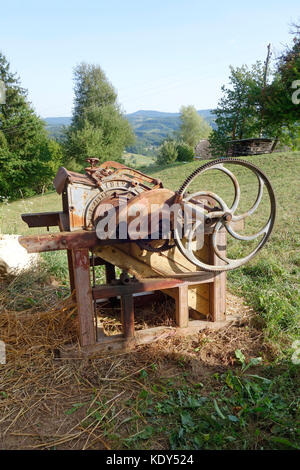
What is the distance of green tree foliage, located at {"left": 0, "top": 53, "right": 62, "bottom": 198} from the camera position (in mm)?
29172

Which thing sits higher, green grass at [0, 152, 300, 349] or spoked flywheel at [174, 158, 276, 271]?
spoked flywheel at [174, 158, 276, 271]

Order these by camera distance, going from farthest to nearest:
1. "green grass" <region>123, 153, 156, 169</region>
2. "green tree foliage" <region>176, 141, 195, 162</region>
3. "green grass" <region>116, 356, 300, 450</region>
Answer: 1. "green grass" <region>123, 153, 156, 169</region>
2. "green tree foliage" <region>176, 141, 195, 162</region>
3. "green grass" <region>116, 356, 300, 450</region>

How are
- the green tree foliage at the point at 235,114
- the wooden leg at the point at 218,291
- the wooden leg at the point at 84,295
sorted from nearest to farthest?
the wooden leg at the point at 84,295, the wooden leg at the point at 218,291, the green tree foliage at the point at 235,114

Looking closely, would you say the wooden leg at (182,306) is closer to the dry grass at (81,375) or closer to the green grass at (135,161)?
the dry grass at (81,375)

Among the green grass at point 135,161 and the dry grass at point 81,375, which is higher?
the dry grass at point 81,375

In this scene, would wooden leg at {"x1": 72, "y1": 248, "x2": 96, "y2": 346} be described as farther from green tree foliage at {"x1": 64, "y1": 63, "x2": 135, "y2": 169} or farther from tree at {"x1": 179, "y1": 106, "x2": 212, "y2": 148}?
tree at {"x1": 179, "y1": 106, "x2": 212, "y2": 148}

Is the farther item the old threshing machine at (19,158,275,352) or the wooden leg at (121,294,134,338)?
the wooden leg at (121,294,134,338)

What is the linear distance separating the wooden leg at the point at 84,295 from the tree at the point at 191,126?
5823cm

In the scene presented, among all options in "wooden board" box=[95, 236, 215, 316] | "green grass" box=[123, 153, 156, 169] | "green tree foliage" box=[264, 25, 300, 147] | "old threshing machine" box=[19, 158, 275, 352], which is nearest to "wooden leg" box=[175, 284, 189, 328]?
"old threshing machine" box=[19, 158, 275, 352]

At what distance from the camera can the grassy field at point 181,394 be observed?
2018mm

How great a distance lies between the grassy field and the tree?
191ft

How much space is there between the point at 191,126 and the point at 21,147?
1484 inches

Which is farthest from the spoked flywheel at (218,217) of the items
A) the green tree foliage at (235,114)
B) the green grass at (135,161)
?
the green grass at (135,161)
